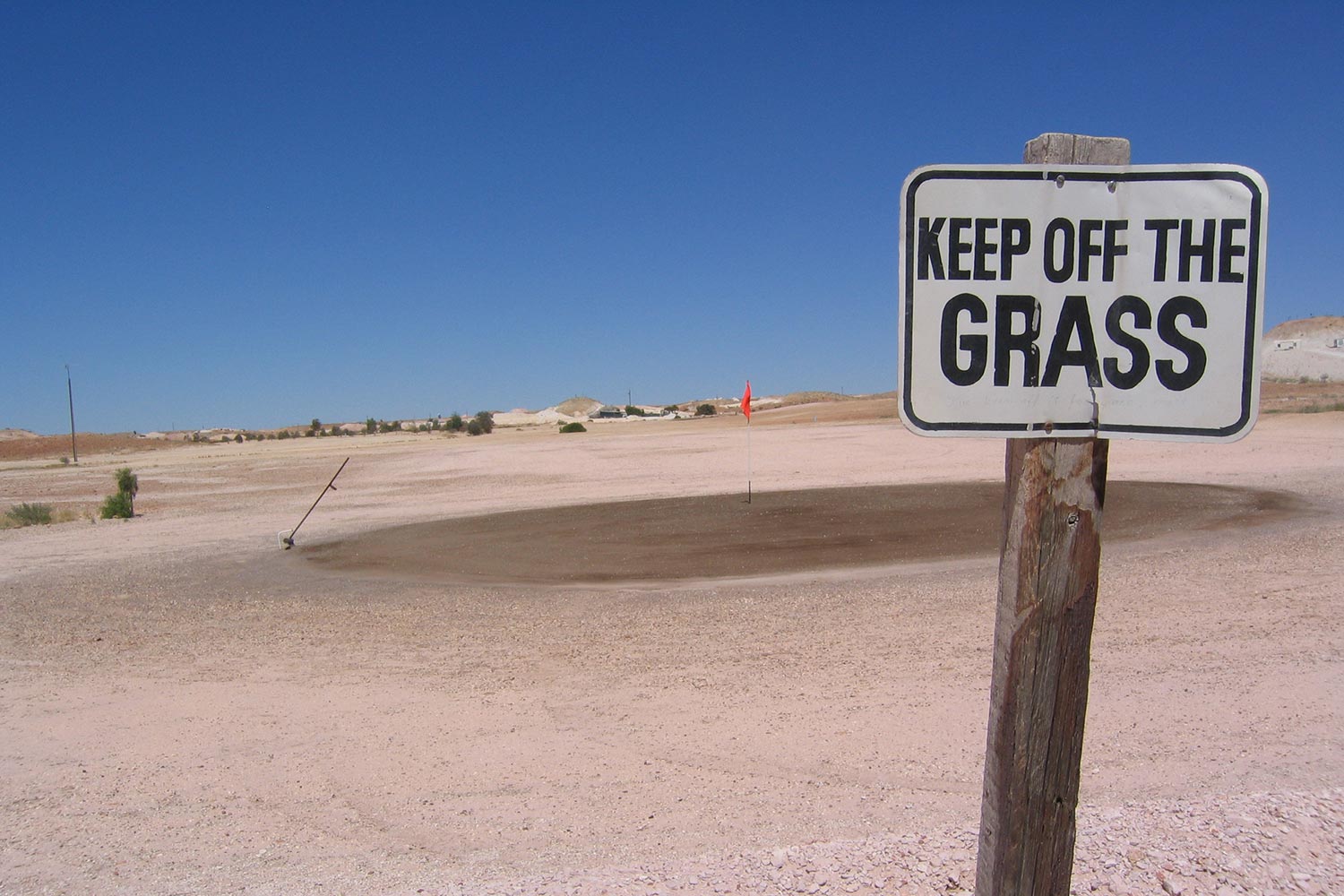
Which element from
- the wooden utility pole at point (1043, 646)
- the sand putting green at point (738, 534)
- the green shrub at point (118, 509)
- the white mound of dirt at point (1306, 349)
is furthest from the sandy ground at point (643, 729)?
the white mound of dirt at point (1306, 349)

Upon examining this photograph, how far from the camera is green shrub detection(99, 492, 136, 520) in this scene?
72.7 ft

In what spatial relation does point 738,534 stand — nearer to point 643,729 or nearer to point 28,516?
point 643,729

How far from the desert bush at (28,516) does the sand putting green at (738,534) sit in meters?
9.88

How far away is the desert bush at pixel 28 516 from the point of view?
71.7 feet

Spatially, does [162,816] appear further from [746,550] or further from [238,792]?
[746,550]

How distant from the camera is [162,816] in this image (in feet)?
17.9

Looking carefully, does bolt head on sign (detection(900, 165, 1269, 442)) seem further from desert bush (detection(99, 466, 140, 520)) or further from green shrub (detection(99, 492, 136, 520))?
green shrub (detection(99, 492, 136, 520))

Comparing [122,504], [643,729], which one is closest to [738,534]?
[643,729]

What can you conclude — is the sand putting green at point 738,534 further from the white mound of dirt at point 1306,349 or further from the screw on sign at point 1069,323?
the white mound of dirt at point 1306,349

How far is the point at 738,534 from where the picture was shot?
15.8 meters

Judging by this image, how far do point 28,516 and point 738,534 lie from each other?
18.1 m

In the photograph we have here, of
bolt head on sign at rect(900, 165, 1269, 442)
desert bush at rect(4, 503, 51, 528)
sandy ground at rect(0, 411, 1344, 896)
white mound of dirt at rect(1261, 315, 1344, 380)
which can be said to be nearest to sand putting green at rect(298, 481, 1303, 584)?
sandy ground at rect(0, 411, 1344, 896)

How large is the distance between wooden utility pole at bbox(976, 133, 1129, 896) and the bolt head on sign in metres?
0.09

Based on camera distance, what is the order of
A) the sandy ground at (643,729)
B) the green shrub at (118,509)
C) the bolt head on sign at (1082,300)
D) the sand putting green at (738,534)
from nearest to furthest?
the bolt head on sign at (1082,300), the sandy ground at (643,729), the sand putting green at (738,534), the green shrub at (118,509)
